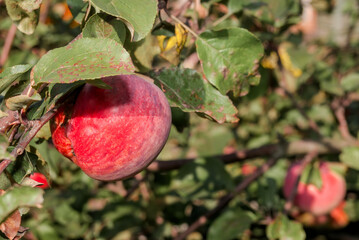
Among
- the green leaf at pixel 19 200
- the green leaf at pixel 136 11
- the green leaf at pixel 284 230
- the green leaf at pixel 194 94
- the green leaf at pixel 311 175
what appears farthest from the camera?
the green leaf at pixel 311 175

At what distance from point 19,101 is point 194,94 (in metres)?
0.28

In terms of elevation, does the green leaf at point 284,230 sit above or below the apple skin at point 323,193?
above

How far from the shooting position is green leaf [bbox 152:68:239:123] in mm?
665

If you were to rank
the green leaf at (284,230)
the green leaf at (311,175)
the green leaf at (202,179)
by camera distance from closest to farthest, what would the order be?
the green leaf at (284,230) → the green leaf at (202,179) → the green leaf at (311,175)

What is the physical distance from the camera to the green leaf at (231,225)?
1.16 meters

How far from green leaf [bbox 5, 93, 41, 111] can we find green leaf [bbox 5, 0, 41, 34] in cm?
16

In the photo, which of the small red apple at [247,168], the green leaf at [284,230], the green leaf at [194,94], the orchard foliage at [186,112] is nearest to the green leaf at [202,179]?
the orchard foliage at [186,112]

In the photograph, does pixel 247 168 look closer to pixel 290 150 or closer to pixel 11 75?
pixel 290 150

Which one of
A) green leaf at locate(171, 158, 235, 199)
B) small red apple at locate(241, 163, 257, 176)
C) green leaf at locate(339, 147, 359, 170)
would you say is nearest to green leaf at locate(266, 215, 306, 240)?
green leaf at locate(171, 158, 235, 199)

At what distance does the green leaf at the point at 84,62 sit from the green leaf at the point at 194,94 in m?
0.18

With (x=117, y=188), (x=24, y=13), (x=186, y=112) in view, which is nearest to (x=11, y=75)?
(x=24, y=13)

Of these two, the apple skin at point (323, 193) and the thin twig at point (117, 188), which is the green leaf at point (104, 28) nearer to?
the thin twig at point (117, 188)

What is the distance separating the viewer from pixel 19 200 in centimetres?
43

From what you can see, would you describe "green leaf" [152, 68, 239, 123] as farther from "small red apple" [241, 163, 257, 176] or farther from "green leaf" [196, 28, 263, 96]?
"small red apple" [241, 163, 257, 176]
